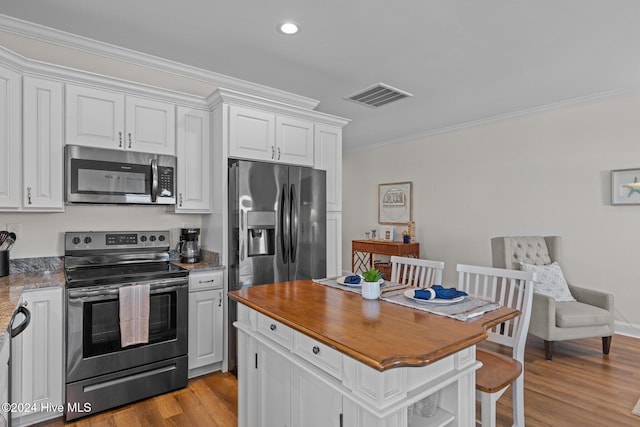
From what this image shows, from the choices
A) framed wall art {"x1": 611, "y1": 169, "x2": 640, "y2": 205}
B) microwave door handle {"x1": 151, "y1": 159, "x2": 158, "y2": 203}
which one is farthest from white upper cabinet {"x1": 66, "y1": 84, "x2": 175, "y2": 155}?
framed wall art {"x1": 611, "y1": 169, "x2": 640, "y2": 205}

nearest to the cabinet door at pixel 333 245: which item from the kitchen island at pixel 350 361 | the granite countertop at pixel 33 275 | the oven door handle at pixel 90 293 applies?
the granite countertop at pixel 33 275

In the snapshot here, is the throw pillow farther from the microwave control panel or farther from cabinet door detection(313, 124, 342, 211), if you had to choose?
the microwave control panel

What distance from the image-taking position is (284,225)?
3.19 metres

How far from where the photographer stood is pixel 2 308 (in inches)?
67.3

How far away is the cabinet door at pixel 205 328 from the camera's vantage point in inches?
112

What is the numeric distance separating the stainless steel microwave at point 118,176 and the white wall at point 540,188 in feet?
13.0

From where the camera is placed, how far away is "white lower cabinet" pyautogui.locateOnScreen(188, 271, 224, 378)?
2846 mm

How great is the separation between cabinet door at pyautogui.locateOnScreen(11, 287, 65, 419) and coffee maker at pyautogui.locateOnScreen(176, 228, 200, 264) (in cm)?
100

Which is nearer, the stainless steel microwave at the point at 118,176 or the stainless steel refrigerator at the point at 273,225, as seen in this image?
the stainless steel microwave at the point at 118,176

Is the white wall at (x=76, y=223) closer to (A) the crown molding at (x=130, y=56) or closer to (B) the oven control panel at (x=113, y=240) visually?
(B) the oven control panel at (x=113, y=240)

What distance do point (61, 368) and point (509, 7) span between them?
147 inches

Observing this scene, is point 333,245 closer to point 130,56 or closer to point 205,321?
point 205,321

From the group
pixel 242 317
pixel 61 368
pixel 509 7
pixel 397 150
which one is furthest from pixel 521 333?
pixel 397 150

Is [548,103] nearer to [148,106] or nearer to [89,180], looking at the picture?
[148,106]
